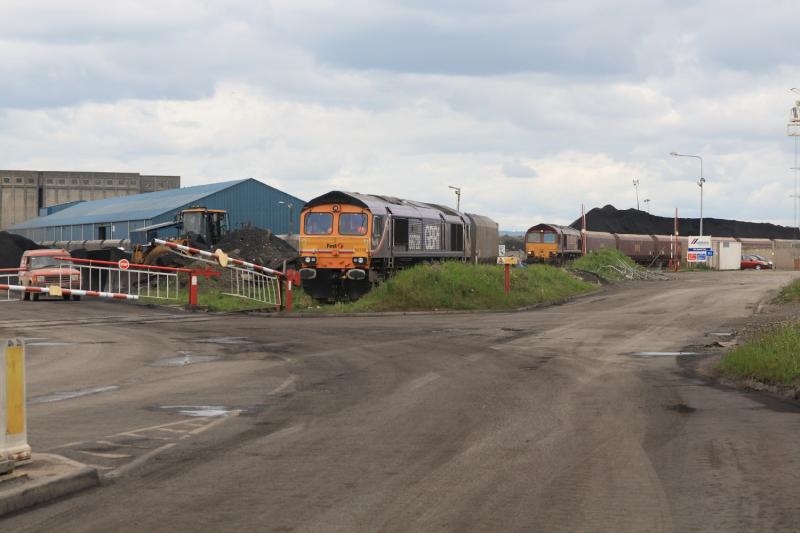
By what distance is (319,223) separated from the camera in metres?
34.1

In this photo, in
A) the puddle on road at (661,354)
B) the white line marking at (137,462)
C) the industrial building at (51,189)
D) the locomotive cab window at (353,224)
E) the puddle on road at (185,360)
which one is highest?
the industrial building at (51,189)

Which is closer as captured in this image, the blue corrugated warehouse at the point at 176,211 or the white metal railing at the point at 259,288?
the white metal railing at the point at 259,288

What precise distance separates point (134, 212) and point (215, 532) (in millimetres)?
81859

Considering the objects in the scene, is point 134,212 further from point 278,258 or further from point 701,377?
point 701,377

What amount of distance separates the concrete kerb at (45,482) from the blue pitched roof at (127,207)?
240 feet

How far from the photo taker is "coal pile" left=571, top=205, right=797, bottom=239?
14238cm

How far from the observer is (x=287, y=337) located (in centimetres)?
2053

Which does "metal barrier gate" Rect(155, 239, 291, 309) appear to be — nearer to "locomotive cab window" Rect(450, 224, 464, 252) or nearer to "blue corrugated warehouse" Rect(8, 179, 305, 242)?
"locomotive cab window" Rect(450, 224, 464, 252)

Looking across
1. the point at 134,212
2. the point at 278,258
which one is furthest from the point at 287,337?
the point at 134,212

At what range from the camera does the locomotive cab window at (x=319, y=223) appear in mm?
33875

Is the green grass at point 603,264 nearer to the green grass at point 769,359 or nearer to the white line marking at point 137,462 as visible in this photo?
the green grass at point 769,359

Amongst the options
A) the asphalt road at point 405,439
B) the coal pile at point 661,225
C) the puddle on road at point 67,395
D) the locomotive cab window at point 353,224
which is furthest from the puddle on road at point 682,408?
the coal pile at point 661,225

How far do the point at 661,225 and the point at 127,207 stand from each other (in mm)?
86179

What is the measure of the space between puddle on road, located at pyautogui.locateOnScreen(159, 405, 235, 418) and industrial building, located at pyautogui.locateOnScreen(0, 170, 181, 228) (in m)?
95.9
